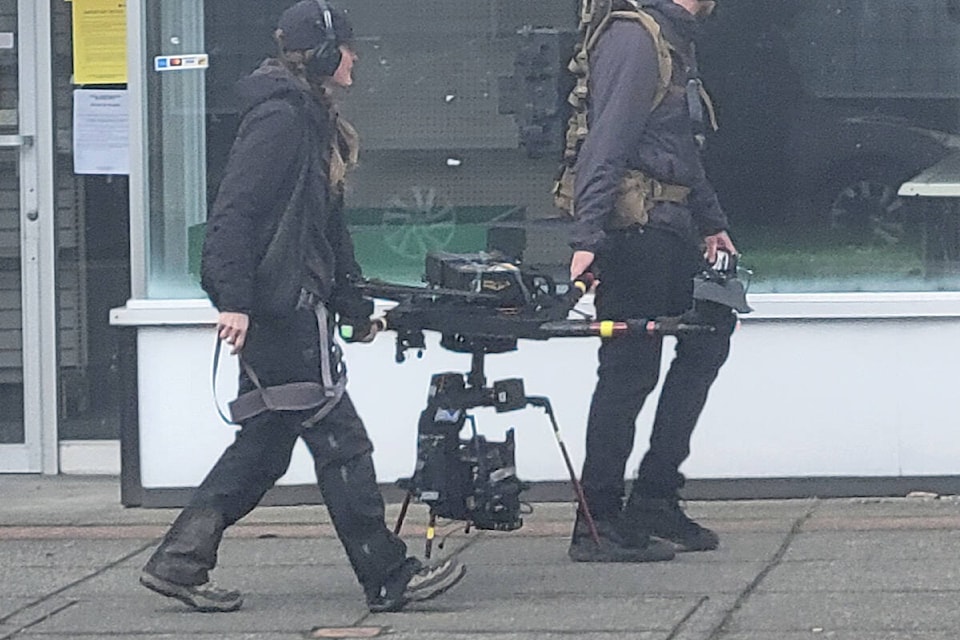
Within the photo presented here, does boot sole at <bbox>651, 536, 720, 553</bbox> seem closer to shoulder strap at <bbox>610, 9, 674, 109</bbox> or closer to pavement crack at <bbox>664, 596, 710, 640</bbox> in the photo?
pavement crack at <bbox>664, 596, 710, 640</bbox>

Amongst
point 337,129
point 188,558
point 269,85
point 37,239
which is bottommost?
point 188,558

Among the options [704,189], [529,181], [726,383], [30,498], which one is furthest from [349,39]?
[30,498]

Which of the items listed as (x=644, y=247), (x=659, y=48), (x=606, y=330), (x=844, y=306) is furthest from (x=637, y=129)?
(x=844, y=306)

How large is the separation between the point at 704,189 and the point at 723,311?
42cm

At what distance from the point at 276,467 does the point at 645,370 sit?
1.32 metres

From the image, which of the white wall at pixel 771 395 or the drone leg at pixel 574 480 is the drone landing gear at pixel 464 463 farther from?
the white wall at pixel 771 395

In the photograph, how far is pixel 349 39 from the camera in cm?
620

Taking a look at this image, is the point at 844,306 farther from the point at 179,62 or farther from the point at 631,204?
the point at 179,62

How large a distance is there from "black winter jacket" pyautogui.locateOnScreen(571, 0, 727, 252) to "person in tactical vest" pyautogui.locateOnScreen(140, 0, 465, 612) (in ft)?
2.63

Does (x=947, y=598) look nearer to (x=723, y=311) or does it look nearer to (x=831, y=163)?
(x=723, y=311)

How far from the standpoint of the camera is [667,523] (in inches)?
275

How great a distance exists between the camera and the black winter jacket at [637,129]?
6.43m

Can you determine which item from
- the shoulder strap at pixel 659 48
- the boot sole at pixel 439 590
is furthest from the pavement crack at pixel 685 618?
the shoulder strap at pixel 659 48

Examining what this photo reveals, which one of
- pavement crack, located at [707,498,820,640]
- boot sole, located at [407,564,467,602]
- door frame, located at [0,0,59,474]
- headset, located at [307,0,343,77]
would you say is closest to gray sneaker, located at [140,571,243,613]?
boot sole, located at [407,564,467,602]
